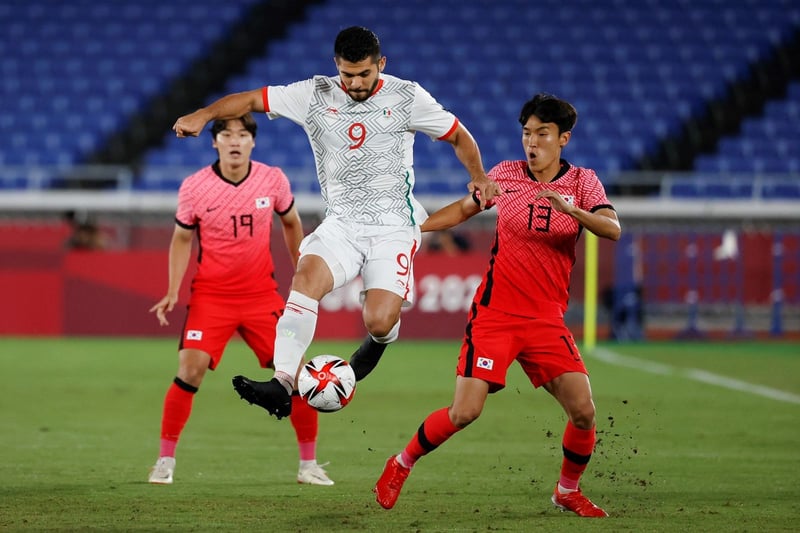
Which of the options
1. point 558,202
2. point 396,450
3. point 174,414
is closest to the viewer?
point 558,202

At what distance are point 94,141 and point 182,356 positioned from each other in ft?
54.9

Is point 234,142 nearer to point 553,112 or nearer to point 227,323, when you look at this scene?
point 227,323

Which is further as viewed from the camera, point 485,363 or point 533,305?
point 533,305

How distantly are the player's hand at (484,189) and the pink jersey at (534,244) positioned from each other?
85 millimetres

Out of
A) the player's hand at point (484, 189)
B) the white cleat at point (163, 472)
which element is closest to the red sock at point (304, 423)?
the white cleat at point (163, 472)

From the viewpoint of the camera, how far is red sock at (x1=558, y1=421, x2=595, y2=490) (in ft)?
21.0

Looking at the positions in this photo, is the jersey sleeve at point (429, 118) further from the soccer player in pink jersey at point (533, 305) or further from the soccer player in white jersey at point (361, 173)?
the soccer player in pink jersey at point (533, 305)

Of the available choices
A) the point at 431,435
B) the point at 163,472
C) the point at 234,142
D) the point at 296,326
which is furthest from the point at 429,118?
the point at 163,472

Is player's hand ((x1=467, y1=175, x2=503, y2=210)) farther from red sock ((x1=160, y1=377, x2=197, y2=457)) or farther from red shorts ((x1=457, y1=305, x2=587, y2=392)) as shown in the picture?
red sock ((x1=160, y1=377, x2=197, y2=457))

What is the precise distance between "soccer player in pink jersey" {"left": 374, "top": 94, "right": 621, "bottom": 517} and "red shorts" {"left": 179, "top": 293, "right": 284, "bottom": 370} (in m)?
1.48

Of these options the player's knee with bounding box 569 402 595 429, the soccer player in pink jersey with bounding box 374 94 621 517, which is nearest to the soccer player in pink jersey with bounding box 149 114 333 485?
the soccer player in pink jersey with bounding box 374 94 621 517

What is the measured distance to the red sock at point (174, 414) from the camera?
24.2 ft

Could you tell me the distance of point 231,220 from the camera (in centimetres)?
764

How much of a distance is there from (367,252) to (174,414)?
168cm
